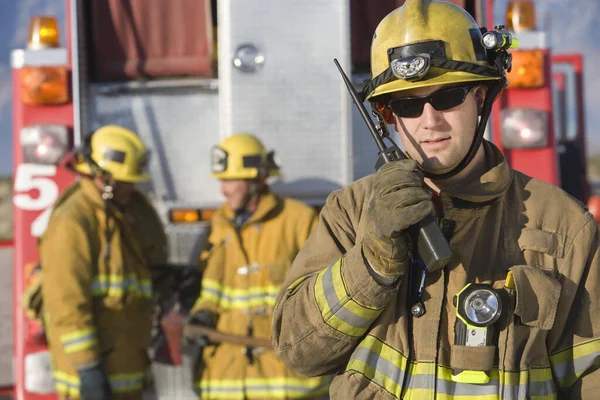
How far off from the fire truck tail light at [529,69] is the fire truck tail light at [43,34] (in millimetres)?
1942

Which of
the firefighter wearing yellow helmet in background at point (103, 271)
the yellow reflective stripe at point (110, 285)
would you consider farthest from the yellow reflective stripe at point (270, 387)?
the yellow reflective stripe at point (110, 285)

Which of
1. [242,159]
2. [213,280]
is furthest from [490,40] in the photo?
[213,280]

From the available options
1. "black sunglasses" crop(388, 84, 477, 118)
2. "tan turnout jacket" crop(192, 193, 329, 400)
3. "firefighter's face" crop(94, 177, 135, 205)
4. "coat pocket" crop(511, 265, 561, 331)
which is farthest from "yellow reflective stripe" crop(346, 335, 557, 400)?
"firefighter's face" crop(94, 177, 135, 205)

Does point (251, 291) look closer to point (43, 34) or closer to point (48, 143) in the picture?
point (48, 143)

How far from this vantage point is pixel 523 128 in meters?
4.04

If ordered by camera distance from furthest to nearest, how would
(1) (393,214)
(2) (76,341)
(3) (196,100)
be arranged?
(3) (196,100) → (2) (76,341) → (1) (393,214)

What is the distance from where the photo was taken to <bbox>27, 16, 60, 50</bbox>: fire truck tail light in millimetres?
4223

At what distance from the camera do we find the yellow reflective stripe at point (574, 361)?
196cm

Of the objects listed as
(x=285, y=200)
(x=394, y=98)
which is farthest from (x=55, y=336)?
(x=394, y=98)

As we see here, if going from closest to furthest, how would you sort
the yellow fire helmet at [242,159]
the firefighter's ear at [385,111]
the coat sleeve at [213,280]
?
the firefighter's ear at [385,111] < the yellow fire helmet at [242,159] < the coat sleeve at [213,280]

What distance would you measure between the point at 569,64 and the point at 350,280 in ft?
19.4

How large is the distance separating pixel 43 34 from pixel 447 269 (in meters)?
2.77

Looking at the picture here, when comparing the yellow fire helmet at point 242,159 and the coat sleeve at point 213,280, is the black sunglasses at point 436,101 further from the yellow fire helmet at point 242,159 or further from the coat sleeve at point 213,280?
the coat sleeve at point 213,280

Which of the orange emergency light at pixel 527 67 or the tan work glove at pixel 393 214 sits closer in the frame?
the tan work glove at pixel 393 214
